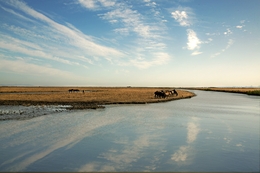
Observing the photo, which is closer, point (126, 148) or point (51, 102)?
point (126, 148)

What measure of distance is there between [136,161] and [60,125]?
24.2ft

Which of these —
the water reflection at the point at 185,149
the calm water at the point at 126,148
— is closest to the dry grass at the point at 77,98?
the calm water at the point at 126,148

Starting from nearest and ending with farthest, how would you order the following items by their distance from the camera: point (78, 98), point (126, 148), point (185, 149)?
point (185, 149)
point (126, 148)
point (78, 98)

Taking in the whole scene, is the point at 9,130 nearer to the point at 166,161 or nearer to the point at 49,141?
the point at 49,141

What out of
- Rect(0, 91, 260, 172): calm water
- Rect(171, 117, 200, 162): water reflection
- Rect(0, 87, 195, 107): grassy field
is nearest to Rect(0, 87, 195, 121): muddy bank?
Rect(0, 87, 195, 107): grassy field

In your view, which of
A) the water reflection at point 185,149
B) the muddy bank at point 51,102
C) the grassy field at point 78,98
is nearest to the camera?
the water reflection at point 185,149

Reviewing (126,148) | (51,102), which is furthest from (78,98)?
(126,148)

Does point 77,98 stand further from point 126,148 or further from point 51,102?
point 126,148

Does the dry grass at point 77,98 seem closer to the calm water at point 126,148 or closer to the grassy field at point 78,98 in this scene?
the grassy field at point 78,98

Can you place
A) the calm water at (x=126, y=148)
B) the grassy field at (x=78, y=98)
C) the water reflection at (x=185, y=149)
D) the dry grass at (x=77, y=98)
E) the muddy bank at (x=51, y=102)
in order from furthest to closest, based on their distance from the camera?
the dry grass at (x=77, y=98) < the grassy field at (x=78, y=98) < the muddy bank at (x=51, y=102) < the water reflection at (x=185, y=149) < the calm water at (x=126, y=148)

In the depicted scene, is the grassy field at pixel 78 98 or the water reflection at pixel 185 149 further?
the grassy field at pixel 78 98

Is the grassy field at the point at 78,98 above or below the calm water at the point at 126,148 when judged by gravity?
above

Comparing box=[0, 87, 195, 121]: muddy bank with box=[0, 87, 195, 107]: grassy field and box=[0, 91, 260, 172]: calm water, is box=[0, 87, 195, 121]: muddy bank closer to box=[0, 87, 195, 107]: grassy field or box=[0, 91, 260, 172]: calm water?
box=[0, 87, 195, 107]: grassy field

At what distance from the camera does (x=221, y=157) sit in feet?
23.7
